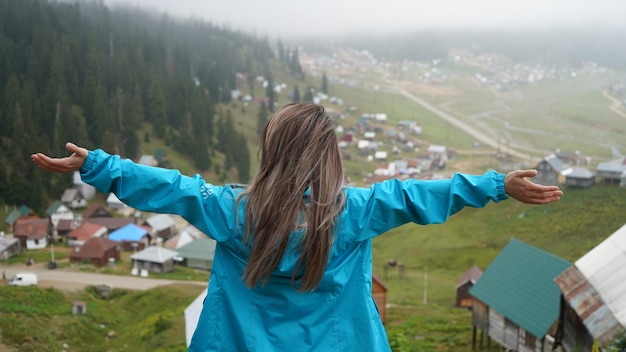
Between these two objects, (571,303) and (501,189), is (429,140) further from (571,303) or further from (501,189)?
(501,189)

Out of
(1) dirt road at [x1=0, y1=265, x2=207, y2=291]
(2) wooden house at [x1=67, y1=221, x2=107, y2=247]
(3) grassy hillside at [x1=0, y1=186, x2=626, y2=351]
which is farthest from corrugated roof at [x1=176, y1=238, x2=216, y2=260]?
(3) grassy hillside at [x1=0, y1=186, x2=626, y2=351]

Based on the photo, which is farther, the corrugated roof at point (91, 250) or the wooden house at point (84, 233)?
the wooden house at point (84, 233)

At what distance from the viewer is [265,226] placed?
287 cm

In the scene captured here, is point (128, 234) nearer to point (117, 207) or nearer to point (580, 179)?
point (117, 207)

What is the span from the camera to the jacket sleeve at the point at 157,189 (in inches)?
113

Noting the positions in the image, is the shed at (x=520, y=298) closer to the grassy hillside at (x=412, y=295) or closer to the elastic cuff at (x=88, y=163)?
the grassy hillside at (x=412, y=295)

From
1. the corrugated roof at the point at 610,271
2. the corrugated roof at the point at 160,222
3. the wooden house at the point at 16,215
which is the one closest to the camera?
the corrugated roof at the point at 610,271

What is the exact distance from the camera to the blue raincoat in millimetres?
2881

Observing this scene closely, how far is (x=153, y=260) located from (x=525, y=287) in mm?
27792

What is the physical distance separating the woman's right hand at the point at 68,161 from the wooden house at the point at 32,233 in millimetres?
48504

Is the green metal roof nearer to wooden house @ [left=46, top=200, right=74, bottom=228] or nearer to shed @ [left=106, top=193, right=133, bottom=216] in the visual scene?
wooden house @ [left=46, top=200, right=74, bottom=228]

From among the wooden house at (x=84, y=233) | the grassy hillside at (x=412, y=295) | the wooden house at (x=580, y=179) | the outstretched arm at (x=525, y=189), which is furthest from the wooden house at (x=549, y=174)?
the outstretched arm at (x=525, y=189)

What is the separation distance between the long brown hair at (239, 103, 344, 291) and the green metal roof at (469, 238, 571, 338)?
16881mm

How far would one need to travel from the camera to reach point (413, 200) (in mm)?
2871
